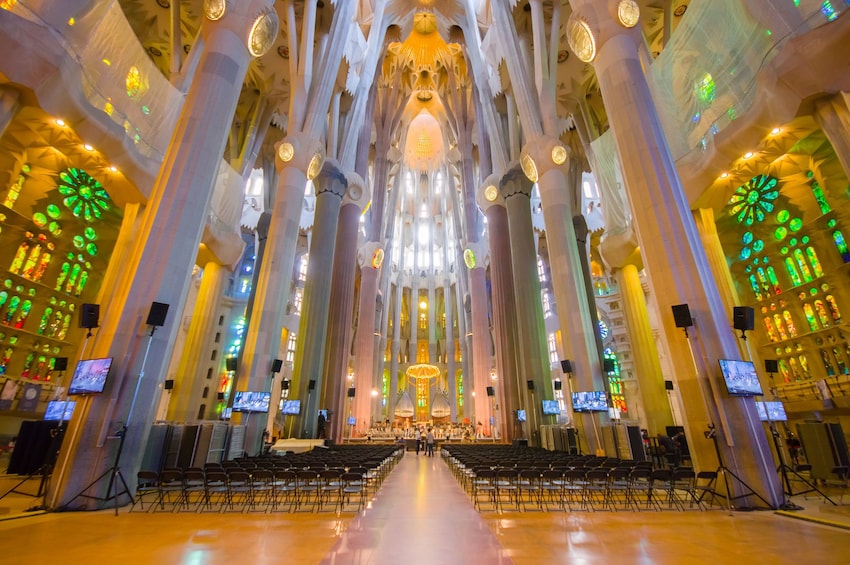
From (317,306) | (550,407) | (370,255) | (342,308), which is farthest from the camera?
(370,255)

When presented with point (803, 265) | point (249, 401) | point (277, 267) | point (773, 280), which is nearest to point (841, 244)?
point (803, 265)

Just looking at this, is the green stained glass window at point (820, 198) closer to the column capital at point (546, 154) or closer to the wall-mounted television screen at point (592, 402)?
the column capital at point (546, 154)

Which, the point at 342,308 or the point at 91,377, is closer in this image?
the point at 91,377

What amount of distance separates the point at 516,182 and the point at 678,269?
49.6 feet

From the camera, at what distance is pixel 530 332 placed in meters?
20.0

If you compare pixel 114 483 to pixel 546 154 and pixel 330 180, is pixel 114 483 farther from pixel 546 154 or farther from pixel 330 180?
pixel 330 180

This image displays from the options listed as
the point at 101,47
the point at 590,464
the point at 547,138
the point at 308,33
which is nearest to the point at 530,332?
the point at 547,138

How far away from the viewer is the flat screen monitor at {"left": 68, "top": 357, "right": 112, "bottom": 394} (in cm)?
724

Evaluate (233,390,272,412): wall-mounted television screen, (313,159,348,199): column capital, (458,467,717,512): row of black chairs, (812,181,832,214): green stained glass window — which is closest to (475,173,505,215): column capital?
(313,159,348,199): column capital

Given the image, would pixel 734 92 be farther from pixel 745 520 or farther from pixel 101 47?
pixel 101 47

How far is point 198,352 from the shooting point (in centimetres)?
1798

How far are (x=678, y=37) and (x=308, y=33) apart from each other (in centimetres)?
1630

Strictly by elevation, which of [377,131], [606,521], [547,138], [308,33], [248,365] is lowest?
[606,521]

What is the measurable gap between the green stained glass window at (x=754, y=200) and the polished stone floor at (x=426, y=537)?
14191 millimetres
